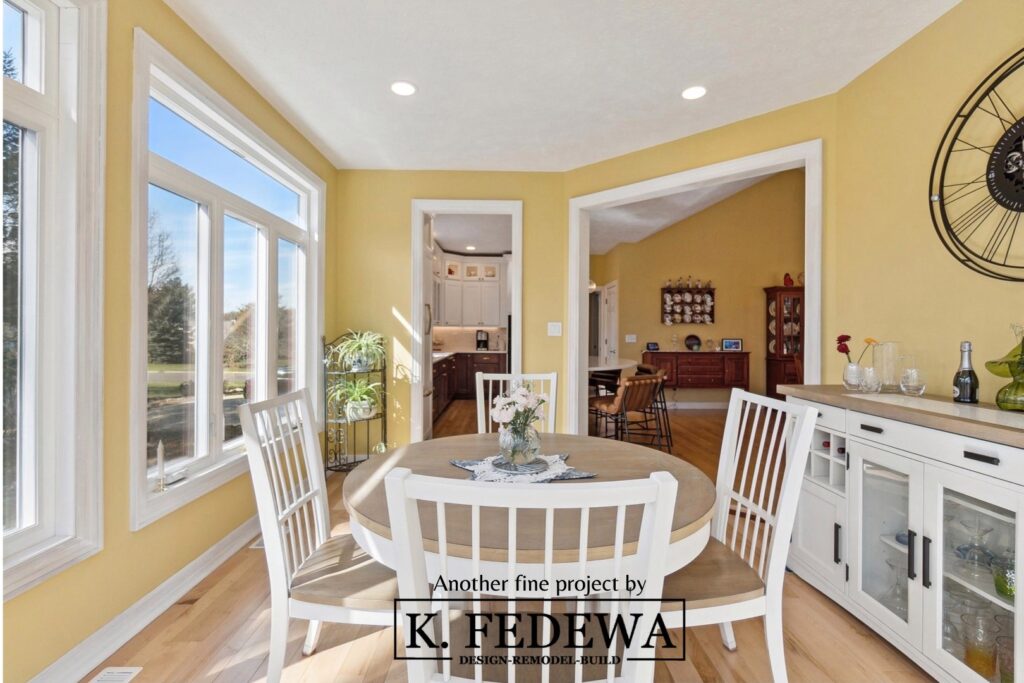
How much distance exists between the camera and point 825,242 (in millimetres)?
2852

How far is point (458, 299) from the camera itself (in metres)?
8.61

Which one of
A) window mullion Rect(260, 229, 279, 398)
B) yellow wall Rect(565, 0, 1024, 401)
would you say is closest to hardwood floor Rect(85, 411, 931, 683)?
yellow wall Rect(565, 0, 1024, 401)

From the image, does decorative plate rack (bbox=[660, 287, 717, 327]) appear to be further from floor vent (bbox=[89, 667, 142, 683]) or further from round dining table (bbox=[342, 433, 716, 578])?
floor vent (bbox=[89, 667, 142, 683])

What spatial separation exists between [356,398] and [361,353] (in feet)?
1.16

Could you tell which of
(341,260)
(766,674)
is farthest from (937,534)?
(341,260)

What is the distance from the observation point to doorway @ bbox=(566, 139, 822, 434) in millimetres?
2883

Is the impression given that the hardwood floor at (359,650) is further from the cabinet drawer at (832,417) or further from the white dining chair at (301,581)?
the cabinet drawer at (832,417)

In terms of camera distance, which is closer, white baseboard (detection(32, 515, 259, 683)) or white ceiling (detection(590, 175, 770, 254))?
white baseboard (detection(32, 515, 259, 683))

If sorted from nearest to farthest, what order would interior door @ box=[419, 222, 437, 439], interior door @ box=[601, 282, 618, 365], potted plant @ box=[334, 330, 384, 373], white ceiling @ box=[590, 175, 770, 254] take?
potted plant @ box=[334, 330, 384, 373] < interior door @ box=[419, 222, 437, 439] < white ceiling @ box=[590, 175, 770, 254] < interior door @ box=[601, 282, 618, 365]

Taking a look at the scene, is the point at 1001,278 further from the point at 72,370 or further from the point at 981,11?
the point at 72,370

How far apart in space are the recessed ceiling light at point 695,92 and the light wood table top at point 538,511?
206 cm

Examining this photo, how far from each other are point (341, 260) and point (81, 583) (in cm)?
298

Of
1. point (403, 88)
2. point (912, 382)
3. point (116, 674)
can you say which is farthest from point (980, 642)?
point (403, 88)

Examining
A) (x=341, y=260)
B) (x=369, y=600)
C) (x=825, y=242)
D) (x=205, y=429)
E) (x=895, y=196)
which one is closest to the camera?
(x=369, y=600)
